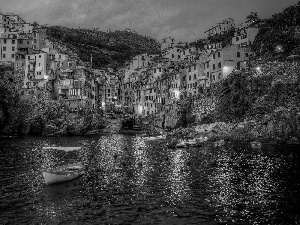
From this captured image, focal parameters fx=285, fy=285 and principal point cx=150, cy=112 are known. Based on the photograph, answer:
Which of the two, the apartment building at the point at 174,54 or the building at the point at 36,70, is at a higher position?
the apartment building at the point at 174,54

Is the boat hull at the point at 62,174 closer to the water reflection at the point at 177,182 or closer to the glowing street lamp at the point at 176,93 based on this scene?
the water reflection at the point at 177,182

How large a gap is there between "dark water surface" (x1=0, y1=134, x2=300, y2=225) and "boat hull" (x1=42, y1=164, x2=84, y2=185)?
2.57 ft

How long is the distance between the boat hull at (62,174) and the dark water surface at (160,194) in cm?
78

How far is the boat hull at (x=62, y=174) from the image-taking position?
97.8 ft

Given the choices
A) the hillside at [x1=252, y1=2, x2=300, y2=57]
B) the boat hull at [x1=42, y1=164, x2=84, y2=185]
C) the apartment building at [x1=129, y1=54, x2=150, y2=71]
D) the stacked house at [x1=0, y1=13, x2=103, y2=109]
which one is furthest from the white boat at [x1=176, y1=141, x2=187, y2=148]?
the apartment building at [x1=129, y1=54, x2=150, y2=71]

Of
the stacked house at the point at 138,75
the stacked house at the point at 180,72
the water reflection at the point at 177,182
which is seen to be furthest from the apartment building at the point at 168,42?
the water reflection at the point at 177,182

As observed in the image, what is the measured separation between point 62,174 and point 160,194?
11.3 metres

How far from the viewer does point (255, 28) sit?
10894cm

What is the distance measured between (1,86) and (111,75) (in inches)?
2886

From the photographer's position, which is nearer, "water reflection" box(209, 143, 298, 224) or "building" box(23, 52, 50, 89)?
"water reflection" box(209, 143, 298, 224)

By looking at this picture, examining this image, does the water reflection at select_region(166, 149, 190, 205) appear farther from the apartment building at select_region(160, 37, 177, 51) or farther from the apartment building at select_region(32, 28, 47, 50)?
the apartment building at select_region(160, 37, 177, 51)

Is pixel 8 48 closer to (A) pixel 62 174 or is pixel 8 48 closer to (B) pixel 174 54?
(B) pixel 174 54

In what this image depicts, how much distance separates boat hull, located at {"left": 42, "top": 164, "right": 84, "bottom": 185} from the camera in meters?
29.8

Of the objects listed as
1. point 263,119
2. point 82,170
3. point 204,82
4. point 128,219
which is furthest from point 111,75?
point 128,219
